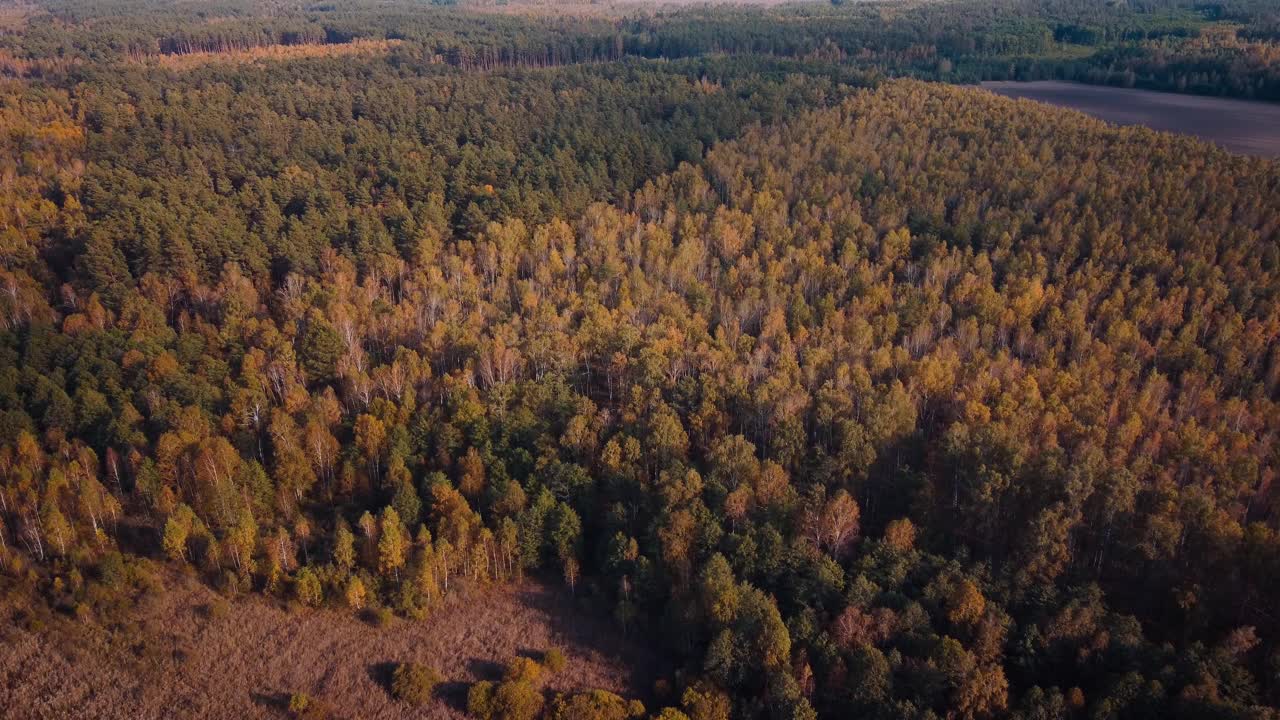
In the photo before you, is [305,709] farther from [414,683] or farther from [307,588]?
[307,588]

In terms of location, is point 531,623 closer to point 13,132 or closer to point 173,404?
point 173,404

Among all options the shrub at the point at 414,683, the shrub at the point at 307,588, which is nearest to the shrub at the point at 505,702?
the shrub at the point at 414,683

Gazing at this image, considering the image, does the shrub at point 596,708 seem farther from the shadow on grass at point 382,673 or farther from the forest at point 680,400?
the shadow on grass at point 382,673

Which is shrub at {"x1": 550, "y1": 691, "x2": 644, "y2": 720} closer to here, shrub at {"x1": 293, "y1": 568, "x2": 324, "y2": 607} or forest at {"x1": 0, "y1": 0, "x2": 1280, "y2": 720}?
forest at {"x1": 0, "y1": 0, "x2": 1280, "y2": 720}

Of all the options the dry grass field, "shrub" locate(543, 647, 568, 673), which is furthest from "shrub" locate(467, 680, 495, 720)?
"shrub" locate(543, 647, 568, 673)

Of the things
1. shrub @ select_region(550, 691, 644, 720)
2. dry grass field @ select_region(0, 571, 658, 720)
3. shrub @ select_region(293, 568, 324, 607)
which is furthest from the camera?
shrub @ select_region(293, 568, 324, 607)
